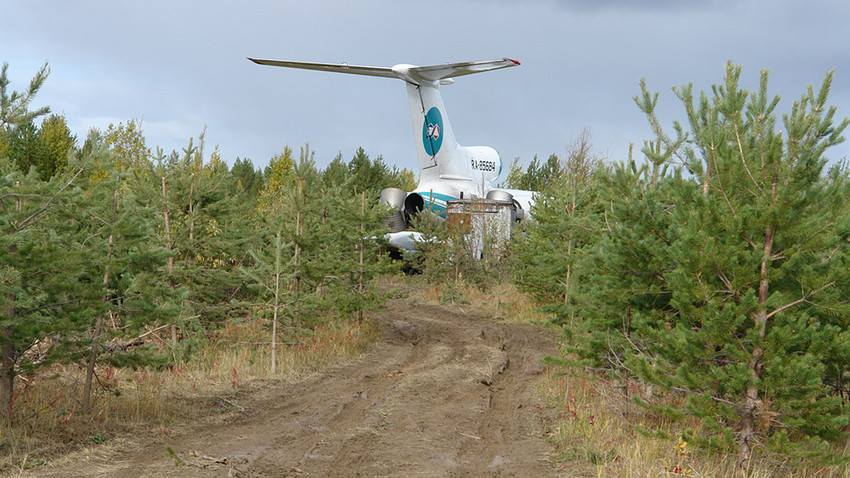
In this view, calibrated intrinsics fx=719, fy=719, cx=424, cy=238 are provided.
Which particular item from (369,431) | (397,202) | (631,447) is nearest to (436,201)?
(397,202)

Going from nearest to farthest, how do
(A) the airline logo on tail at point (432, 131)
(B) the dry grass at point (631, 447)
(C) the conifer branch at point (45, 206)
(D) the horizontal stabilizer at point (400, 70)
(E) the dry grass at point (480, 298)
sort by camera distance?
1. (B) the dry grass at point (631, 447)
2. (C) the conifer branch at point (45, 206)
3. (E) the dry grass at point (480, 298)
4. (D) the horizontal stabilizer at point (400, 70)
5. (A) the airline logo on tail at point (432, 131)

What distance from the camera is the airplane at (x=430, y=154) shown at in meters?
29.0

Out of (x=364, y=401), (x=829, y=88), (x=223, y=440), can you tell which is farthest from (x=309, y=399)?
(x=829, y=88)

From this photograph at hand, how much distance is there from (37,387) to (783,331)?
814 centimetres

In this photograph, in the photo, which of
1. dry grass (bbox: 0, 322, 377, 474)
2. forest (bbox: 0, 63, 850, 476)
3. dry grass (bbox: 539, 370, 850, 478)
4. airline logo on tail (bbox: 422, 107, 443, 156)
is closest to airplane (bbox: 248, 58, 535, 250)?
airline logo on tail (bbox: 422, 107, 443, 156)

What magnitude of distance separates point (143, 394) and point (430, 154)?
913 inches

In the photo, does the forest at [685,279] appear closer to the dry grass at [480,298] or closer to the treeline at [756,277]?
the treeline at [756,277]

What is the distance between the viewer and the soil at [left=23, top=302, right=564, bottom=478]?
689 centimetres

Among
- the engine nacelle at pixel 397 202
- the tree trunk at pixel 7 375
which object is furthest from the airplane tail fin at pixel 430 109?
the tree trunk at pixel 7 375

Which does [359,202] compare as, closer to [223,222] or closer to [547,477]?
[223,222]

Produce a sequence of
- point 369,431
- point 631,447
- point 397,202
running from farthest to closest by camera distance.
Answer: point 397,202 → point 369,431 → point 631,447

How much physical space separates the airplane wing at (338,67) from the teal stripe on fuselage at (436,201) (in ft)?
16.8

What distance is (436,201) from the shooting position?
100ft

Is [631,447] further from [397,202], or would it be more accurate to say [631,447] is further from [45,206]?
[397,202]
